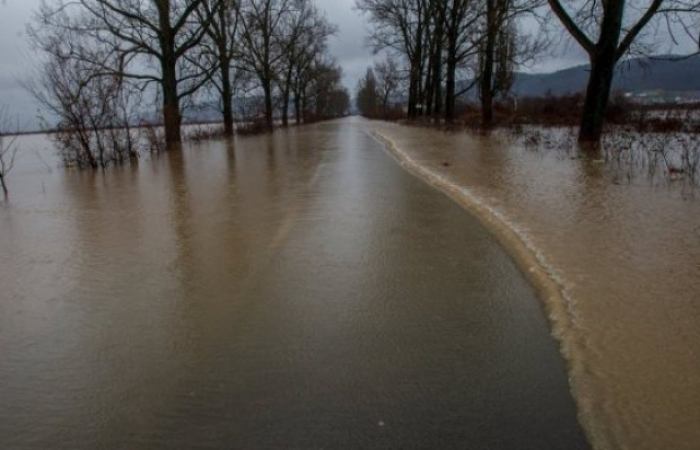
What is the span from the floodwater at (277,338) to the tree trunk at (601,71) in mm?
9594

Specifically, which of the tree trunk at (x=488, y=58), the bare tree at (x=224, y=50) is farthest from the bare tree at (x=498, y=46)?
the bare tree at (x=224, y=50)

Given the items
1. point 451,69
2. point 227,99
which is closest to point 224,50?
point 227,99

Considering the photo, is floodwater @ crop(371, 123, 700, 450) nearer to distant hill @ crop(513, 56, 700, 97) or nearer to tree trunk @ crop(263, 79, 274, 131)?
distant hill @ crop(513, 56, 700, 97)

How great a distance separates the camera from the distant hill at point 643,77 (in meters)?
16.7

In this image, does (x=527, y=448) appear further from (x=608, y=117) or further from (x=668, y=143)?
(x=608, y=117)

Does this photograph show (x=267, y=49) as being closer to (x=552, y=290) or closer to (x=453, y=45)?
(x=453, y=45)

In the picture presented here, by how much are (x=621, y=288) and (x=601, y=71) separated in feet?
39.4

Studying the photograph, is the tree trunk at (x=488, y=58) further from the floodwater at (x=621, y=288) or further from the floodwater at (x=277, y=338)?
the floodwater at (x=277, y=338)

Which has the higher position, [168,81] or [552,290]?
[168,81]

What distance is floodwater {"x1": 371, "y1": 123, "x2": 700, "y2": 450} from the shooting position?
2.42m

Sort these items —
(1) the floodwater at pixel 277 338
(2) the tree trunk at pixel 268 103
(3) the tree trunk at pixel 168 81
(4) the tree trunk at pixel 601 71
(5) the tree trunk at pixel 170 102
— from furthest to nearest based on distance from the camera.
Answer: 1. (2) the tree trunk at pixel 268 103
2. (5) the tree trunk at pixel 170 102
3. (3) the tree trunk at pixel 168 81
4. (4) the tree trunk at pixel 601 71
5. (1) the floodwater at pixel 277 338

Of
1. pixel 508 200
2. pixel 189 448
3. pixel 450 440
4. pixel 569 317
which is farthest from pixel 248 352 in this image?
pixel 508 200

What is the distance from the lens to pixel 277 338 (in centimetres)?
327

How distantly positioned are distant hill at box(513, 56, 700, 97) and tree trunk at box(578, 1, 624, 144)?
197 cm
